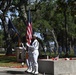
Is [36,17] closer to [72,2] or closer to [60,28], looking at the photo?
[60,28]

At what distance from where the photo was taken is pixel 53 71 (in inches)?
590

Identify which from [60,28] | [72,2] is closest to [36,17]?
[60,28]

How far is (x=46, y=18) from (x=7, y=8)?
Result: 999 inches

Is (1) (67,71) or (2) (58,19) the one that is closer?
(1) (67,71)

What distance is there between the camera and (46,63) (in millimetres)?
15461

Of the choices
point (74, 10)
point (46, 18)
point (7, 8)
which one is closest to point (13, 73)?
point (74, 10)

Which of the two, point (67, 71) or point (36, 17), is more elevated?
point (36, 17)

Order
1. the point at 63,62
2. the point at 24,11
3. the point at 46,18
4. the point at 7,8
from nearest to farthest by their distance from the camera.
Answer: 1. the point at 63,62
2. the point at 24,11
3. the point at 7,8
4. the point at 46,18

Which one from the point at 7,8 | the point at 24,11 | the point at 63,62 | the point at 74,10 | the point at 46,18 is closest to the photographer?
the point at 63,62

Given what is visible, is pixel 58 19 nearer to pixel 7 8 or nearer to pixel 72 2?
pixel 7 8

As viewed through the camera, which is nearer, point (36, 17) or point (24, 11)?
point (24, 11)

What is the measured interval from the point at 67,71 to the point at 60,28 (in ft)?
193

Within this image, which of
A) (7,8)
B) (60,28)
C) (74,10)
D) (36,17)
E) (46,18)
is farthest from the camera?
(60,28)

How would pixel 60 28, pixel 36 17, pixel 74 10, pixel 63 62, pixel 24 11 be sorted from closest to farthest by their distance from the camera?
pixel 63 62 < pixel 74 10 < pixel 24 11 < pixel 36 17 < pixel 60 28
